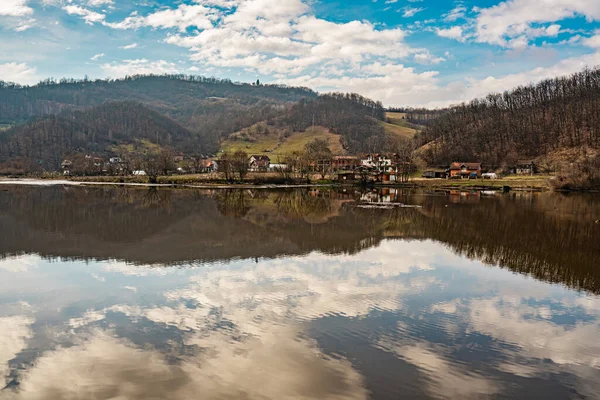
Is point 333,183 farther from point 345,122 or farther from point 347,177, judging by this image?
point 345,122

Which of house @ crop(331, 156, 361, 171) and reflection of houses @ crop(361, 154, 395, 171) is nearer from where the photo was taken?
reflection of houses @ crop(361, 154, 395, 171)

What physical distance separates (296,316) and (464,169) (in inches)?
3657

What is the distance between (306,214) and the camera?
116ft

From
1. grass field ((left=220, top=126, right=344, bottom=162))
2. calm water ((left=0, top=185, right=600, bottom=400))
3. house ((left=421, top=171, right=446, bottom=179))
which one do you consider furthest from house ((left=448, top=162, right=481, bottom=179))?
calm water ((left=0, top=185, right=600, bottom=400))

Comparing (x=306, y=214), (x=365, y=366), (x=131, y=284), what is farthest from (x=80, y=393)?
(x=306, y=214)

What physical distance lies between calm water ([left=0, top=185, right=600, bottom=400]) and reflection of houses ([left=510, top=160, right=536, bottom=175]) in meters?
75.5

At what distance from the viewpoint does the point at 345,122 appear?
558ft

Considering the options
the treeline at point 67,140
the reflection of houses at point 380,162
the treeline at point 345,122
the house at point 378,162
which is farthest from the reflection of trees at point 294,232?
the treeline at point 67,140

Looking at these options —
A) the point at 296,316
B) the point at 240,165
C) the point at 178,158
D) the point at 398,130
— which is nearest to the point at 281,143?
the point at 178,158

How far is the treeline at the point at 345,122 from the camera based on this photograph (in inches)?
5861

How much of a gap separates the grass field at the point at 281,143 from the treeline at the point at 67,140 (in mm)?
16500

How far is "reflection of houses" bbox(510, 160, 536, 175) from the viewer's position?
91225 millimetres

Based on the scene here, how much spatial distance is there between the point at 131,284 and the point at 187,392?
7.45m

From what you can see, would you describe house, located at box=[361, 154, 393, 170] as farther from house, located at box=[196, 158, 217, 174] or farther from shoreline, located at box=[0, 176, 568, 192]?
house, located at box=[196, 158, 217, 174]
